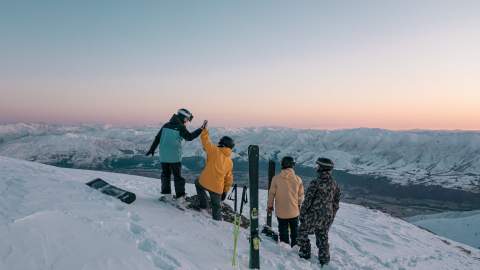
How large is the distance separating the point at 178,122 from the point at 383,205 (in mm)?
168529

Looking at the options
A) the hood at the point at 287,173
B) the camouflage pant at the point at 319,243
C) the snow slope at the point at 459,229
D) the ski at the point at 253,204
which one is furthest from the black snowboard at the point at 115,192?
the snow slope at the point at 459,229

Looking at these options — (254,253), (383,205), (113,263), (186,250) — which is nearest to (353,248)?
(254,253)

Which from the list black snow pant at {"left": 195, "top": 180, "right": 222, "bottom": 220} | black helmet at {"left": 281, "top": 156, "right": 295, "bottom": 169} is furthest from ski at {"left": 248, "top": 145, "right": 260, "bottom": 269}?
black snow pant at {"left": 195, "top": 180, "right": 222, "bottom": 220}

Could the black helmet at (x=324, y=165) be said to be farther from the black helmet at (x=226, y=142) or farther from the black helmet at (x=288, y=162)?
the black helmet at (x=226, y=142)

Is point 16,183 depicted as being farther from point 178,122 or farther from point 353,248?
point 353,248

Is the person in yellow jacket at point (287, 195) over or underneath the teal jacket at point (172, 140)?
underneath

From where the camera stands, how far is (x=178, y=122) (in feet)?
33.1

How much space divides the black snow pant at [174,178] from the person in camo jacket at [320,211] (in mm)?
3509

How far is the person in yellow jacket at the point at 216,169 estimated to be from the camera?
30.3ft

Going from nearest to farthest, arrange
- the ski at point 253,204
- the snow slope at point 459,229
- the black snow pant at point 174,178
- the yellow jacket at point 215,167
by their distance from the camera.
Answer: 1. the ski at point 253,204
2. the yellow jacket at point 215,167
3. the black snow pant at point 174,178
4. the snow slope at point 459,229

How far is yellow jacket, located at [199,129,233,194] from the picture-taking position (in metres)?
9.22

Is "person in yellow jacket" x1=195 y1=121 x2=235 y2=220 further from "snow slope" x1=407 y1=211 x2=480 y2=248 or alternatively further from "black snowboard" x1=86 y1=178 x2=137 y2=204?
"snow slope" x1=407 y1=211 x2=480 y2=248

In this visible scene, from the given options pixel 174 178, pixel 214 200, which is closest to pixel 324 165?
pixel 214 200

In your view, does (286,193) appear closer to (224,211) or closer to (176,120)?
(224,211)
